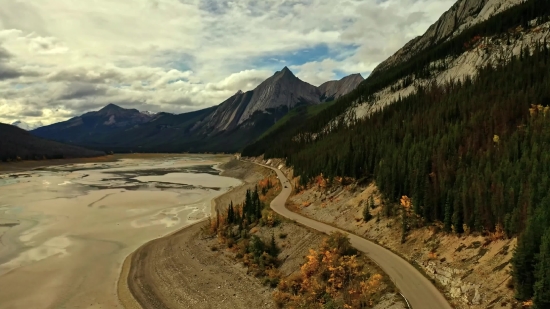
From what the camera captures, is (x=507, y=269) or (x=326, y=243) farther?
(x=326, y=243)

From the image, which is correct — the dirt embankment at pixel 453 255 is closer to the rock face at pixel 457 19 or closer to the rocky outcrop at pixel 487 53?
the rocky outcrop at pixel 487 53

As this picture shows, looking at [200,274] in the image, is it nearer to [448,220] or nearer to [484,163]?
[448,220]

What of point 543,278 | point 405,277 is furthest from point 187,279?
point 543,278

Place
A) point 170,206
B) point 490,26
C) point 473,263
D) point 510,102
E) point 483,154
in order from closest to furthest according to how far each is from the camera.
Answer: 1. point 473,263
2. point 483,154
3. point 510,102
4. point 170,206
5. point 490,26

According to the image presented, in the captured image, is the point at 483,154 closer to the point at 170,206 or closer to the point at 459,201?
the point at 459,201

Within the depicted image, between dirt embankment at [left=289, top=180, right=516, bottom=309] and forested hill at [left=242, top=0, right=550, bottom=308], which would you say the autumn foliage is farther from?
forested hill at [left=242, top=0, right=550, bottom=308]

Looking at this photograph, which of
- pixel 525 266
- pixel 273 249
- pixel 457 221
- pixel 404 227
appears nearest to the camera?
pixel 525 266

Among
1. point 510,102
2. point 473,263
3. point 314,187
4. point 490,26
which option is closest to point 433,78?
point 490,26
